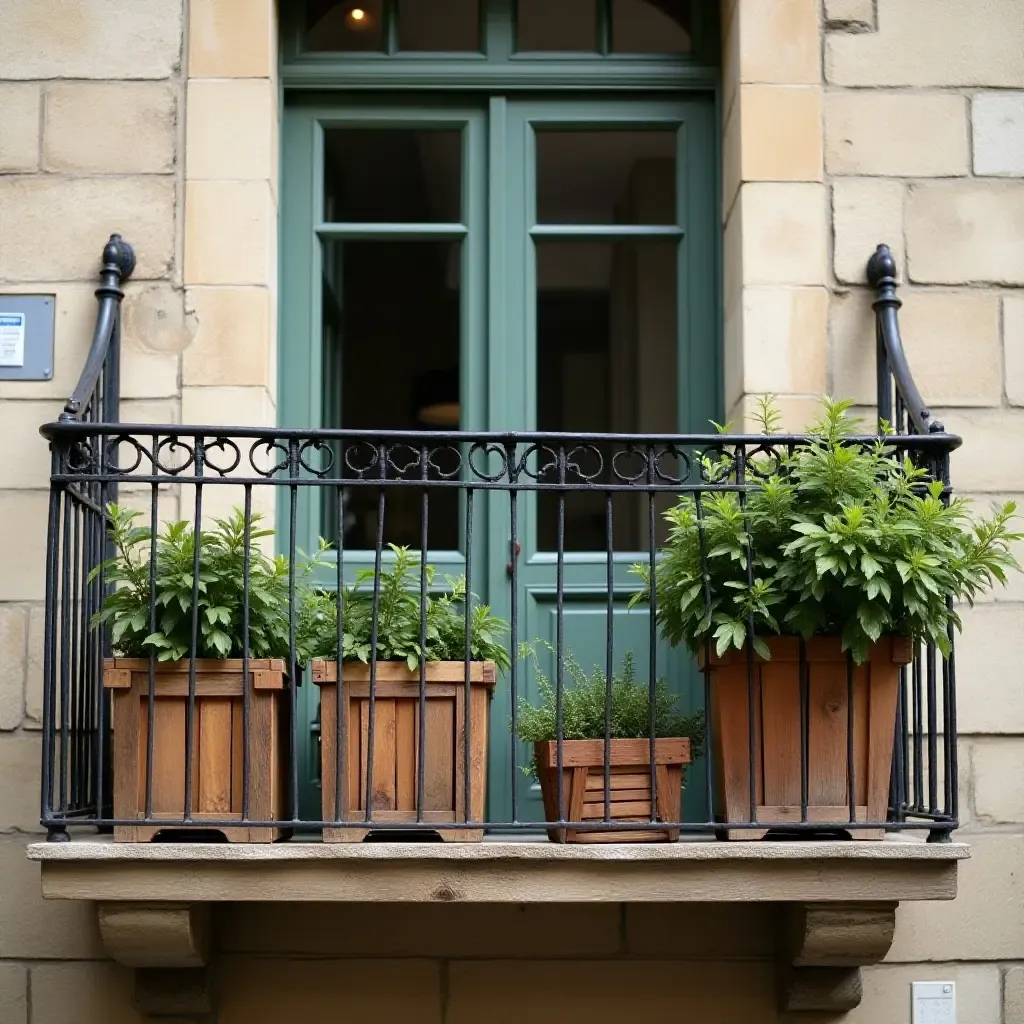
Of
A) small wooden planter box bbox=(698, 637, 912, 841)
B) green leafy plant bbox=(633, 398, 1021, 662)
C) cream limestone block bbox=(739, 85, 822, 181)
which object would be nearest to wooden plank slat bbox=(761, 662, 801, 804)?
small wooden planter box bbox=(698, 637, 912, 841)

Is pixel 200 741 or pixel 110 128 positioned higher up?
pixel 110 128

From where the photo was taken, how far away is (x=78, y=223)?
4.86 metres

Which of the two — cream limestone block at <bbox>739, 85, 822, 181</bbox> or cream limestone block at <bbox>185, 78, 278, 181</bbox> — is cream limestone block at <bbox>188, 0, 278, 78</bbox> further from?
cream limestone block at <bbox>739, 85, 822, 181</bbox>

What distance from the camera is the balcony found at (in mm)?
4051

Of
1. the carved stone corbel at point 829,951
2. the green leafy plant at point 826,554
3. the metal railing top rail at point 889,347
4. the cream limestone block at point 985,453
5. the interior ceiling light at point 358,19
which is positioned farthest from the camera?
the interior ceiling light at point 358,19

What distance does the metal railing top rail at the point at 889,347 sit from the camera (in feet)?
15.0

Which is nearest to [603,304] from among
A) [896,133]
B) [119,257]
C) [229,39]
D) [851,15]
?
[896,133]

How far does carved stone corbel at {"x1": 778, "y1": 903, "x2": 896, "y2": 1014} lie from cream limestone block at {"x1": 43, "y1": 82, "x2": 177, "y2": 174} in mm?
2849

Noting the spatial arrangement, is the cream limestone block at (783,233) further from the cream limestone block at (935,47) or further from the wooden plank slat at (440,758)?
the wooden plank slat at (440,758)

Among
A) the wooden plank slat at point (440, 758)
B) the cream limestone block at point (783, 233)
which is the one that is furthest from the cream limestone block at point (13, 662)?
the cream limestone block at point (783, 233)

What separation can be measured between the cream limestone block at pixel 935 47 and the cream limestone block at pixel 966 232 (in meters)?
0.34

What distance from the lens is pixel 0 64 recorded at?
16.1 ft

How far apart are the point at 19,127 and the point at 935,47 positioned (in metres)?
2.78

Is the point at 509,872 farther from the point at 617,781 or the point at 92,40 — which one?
the point at 92,40
